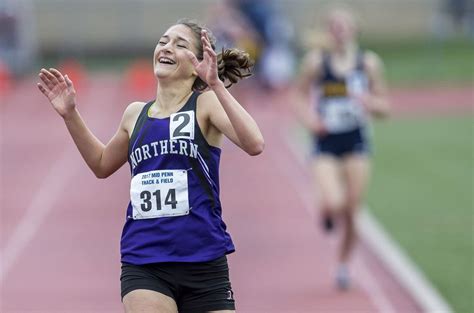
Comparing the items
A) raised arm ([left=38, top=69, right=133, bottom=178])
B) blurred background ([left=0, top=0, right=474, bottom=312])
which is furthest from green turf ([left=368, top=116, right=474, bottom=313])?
raised arm ([left=38, top=69, right=133, bottom=178])

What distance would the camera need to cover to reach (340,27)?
10.5m

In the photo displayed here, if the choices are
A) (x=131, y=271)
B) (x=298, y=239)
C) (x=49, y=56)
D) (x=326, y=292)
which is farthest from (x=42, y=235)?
(x=49, y=56)

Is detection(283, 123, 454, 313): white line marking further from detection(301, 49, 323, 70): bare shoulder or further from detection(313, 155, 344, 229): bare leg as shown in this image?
detection(301, 49, 323, 70): bare shoulder

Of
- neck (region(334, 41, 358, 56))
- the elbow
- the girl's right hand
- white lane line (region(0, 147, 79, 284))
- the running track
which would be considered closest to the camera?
the elbow

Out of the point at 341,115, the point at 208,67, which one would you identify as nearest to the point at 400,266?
the point at 341,115

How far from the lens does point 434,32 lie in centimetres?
3625

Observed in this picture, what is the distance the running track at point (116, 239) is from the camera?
33.9 feet

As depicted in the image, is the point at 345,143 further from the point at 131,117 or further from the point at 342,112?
the point at 131,117

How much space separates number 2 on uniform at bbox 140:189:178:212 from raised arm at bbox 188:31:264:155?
1.26ft

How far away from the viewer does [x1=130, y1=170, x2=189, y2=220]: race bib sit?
5.61 m

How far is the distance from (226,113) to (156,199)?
52 centimetres

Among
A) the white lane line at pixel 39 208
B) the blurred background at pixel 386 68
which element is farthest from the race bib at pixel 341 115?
the white lane line at pixel 39 208

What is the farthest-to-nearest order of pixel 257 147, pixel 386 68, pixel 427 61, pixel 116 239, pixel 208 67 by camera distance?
pixel 427 61 → pixel 386 68 → pixel 116 239 → pixel 257 147 → pixel 208 67

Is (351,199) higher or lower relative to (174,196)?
higher
